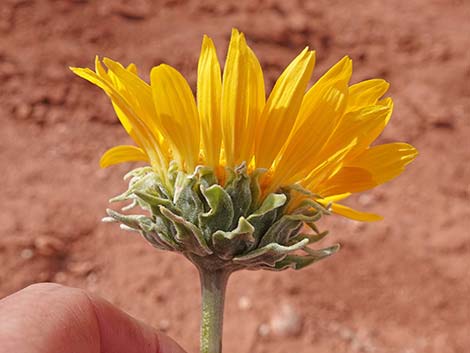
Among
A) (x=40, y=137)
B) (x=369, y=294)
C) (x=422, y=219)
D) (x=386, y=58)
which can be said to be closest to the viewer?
(x=369, y=294)

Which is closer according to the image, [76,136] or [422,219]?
[422,219]

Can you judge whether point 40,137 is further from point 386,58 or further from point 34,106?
point 386,58

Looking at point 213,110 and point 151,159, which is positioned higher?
point 213,110

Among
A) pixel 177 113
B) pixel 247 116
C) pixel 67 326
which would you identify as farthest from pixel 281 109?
pixel 67 326

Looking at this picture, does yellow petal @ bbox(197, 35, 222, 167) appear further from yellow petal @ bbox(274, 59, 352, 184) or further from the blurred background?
the blurred background

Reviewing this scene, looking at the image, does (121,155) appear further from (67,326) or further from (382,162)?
(382,162)

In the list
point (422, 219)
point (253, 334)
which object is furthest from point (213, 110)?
point (422, 219)
